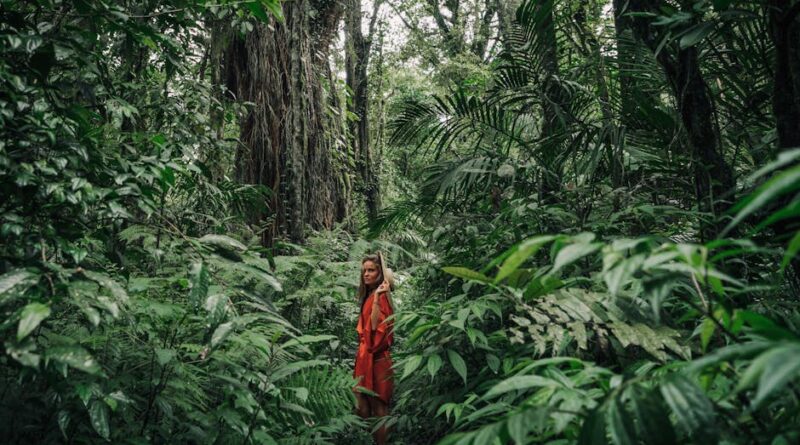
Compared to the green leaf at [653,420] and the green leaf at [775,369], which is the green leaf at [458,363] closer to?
the green leaf at [653,420]

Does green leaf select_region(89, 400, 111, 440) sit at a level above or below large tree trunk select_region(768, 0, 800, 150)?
below

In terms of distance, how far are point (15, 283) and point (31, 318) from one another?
0.51 ft

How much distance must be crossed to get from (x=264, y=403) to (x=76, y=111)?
1559 millimetres

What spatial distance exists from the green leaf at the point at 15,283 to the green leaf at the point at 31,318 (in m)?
0.10

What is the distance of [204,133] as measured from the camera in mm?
4238

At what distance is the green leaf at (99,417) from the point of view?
1.50 metres

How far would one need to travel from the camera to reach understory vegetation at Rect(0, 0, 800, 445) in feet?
3.27

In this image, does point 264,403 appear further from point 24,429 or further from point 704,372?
point 704,372

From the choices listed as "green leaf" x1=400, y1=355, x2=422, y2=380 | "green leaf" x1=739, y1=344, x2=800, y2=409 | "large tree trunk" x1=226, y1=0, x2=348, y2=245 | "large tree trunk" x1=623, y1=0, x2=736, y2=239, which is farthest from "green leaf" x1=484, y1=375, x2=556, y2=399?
"large tree trunk" x1=226, y1=0, x2=348, y2=245

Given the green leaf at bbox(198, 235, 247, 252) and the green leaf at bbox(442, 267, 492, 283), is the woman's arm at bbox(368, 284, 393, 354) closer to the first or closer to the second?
the green leaf at bbox(198, 235, 247, 252)

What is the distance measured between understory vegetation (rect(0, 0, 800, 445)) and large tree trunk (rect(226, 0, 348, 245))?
0.03 metres

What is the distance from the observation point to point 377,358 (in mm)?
4219

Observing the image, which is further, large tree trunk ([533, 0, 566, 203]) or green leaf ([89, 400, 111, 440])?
large tree trunk ([533, 0, 566, 203])

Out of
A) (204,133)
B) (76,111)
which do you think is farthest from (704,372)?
(204,133)
